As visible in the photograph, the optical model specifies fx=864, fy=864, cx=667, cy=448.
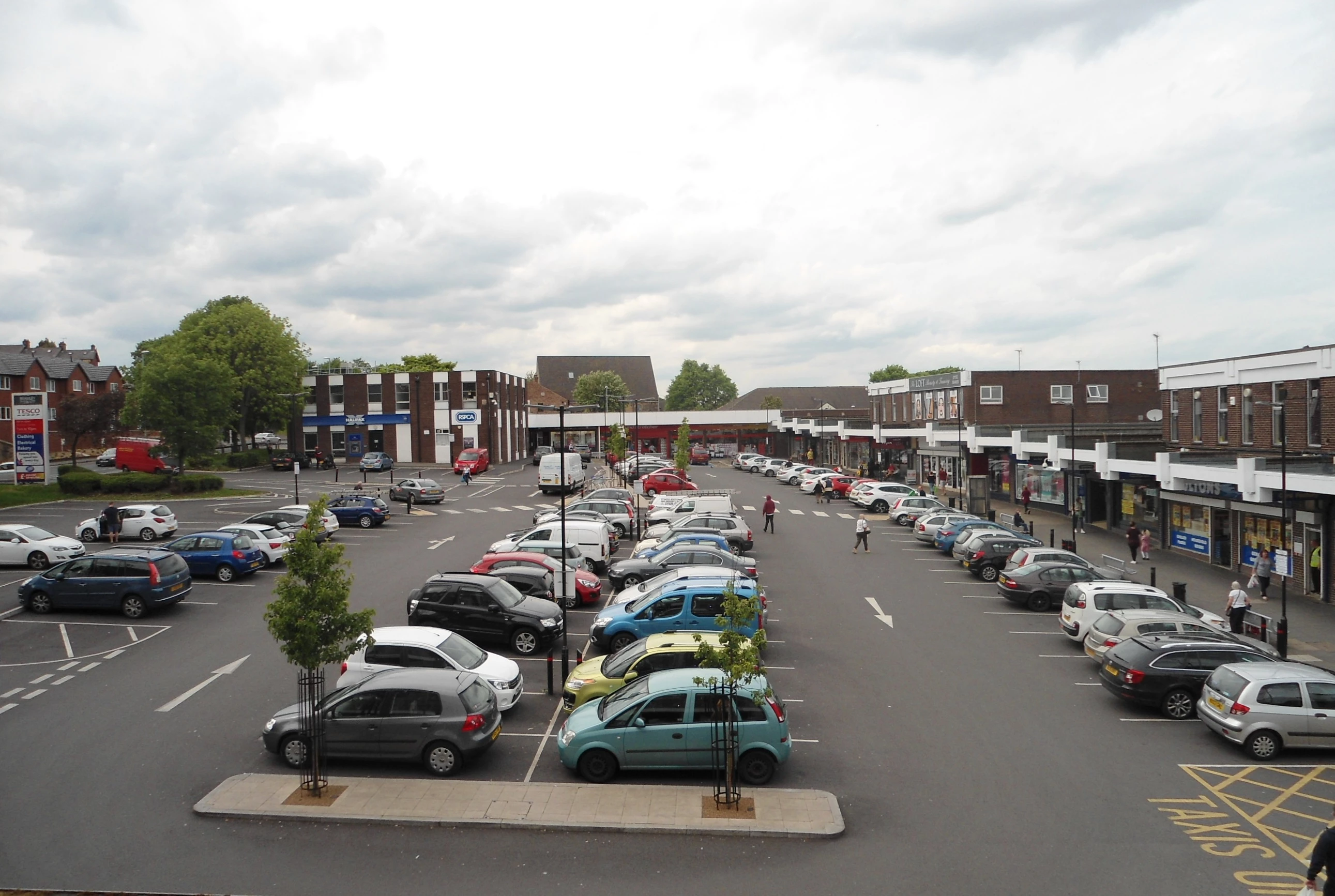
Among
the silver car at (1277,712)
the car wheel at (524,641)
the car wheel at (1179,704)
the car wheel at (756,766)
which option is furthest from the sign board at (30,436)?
the silver car at (1277,712)

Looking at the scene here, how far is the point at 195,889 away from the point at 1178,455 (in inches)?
1233

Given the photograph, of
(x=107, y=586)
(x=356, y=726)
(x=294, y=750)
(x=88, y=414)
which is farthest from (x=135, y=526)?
(x=88, y=414)

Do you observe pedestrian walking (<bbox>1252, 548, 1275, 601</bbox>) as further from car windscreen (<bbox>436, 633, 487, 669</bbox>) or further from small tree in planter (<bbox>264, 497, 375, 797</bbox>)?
small tree in planter (<bbox>264, 497, 375, 797</bbox>)

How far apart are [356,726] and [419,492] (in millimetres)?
33904

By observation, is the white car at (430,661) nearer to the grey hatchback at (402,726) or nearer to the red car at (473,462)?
the grey hatchback at (402,726)

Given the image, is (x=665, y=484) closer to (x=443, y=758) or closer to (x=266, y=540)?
(x=266, y=540)

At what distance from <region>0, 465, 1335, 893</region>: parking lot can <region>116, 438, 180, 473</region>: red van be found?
35530mm

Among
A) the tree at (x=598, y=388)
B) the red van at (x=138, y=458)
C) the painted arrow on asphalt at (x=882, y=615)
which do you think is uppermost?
the tree at (x=598, y=388)

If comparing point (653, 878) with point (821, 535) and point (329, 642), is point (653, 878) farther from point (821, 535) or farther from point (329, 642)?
point (821, 535)

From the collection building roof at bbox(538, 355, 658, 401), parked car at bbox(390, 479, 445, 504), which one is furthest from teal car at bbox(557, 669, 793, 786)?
building roof at bbox(538, 355, 658, 401)

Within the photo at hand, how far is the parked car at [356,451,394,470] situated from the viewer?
206 feet

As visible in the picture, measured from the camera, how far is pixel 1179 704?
50.8 ft

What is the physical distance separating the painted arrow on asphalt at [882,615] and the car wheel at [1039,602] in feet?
13.3

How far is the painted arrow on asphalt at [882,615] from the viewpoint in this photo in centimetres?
2166
